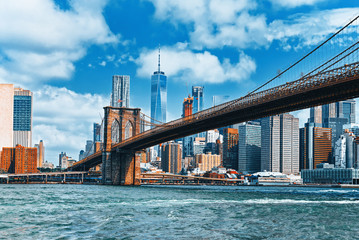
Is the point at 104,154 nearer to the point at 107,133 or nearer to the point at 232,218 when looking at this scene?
the point at 107,133

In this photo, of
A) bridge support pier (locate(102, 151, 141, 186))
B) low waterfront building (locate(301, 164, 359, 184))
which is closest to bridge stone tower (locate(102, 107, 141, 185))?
bridge support pier (locate(102, 151, 141, 186))

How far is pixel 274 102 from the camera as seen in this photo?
167ft

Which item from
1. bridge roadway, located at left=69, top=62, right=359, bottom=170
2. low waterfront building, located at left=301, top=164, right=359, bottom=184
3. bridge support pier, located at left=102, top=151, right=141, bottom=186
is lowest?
low waterfront building, located at left=301, top=164, right=359, bottom=184

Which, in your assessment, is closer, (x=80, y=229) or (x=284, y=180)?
(x=80, y=229)

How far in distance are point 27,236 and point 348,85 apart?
1256 inches

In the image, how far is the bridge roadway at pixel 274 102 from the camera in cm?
4241

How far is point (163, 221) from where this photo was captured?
2427 cm

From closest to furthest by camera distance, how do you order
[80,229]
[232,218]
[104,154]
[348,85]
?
[80,229] → [232,218] → [348,85] → [104,154]

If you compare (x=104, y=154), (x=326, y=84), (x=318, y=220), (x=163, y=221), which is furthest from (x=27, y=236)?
(x=104, y=154)

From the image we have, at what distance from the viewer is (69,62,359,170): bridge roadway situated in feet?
139

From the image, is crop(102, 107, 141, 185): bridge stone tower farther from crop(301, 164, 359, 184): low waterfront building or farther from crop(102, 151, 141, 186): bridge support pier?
crop(301, 164, 359, 184): low waterfront building

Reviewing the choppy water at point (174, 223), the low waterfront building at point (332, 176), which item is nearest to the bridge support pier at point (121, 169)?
the choppy water at point (174, 223)

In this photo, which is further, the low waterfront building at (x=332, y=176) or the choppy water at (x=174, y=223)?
the low waterfront building at (x=332, y=176)

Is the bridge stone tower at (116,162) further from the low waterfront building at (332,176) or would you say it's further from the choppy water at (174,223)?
the low waterfront building at (332,176)
